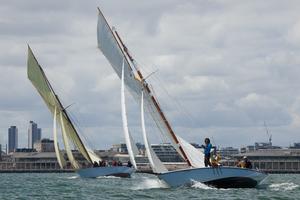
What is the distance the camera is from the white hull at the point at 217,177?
59812 mm

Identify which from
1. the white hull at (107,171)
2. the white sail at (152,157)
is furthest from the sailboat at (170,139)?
the white hull at (107,171)

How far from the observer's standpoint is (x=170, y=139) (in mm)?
65062

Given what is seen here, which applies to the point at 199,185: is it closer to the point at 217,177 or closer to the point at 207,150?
the point at 217,177

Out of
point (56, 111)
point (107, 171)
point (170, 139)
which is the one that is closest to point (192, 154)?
point (170, 139)

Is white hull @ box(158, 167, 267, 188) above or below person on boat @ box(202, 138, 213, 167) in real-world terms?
below

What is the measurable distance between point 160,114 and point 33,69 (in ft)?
176

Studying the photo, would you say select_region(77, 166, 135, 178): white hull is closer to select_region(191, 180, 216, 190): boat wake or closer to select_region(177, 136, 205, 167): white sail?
select_region(177, 136, 205, 167): white sail

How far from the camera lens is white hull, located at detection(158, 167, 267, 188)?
59.8m

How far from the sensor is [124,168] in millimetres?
109938

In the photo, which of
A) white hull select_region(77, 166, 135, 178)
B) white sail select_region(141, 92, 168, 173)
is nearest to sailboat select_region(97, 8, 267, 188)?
white sail select_region(141, 92, 168, 173)

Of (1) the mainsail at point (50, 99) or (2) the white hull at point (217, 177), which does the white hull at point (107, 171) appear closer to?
(1) the mainsail at point (50, 99)

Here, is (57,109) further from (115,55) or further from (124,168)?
(115,55)

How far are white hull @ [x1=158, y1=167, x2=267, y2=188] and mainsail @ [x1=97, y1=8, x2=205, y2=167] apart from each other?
10.1ft

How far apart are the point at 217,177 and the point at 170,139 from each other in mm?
6212
